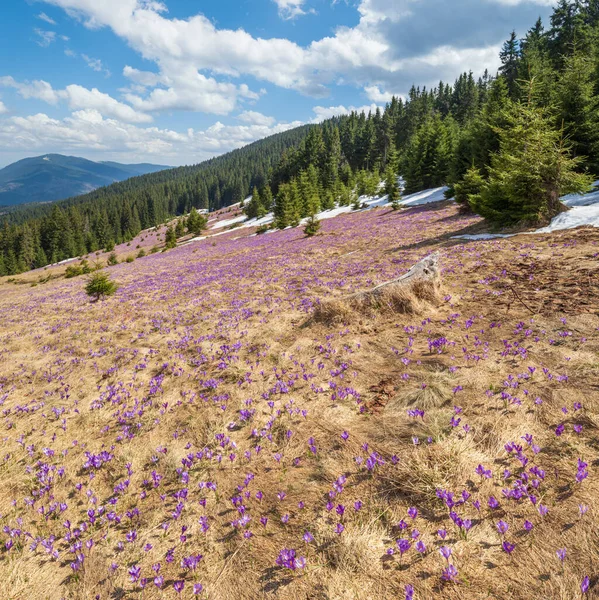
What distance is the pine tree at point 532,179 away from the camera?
46.0ft

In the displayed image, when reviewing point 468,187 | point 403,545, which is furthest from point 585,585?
point 468,187

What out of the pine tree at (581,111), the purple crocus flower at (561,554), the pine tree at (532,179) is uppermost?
the pine tree at (581,111)

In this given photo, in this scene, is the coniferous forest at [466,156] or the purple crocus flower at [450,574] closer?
the purple crocus flower at [450,574]

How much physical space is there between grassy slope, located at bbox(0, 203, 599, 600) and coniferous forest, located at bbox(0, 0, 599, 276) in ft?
26.4

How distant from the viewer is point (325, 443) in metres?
4.24

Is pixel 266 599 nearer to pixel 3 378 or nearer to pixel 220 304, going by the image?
pixel 3 378

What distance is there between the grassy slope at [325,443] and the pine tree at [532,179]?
7.10 metres

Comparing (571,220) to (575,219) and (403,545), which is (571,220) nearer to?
(575,219)

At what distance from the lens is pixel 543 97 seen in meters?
30.5

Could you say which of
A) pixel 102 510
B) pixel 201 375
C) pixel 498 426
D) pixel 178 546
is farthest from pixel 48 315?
pixel 498 426

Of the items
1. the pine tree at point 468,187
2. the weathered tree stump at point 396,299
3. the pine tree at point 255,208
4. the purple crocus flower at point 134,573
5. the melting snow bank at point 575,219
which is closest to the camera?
the purple crocus flower at point 134,573

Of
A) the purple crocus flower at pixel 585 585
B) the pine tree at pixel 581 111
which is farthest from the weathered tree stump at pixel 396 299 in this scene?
the pine tree at pixel 581 111

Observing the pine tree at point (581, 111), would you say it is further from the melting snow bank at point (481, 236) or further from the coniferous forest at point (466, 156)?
the melting snow bank at point (481, 236)

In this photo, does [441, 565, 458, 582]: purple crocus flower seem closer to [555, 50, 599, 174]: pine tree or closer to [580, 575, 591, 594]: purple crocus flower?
[580, 575, 591, 594]: purple crocus flower
